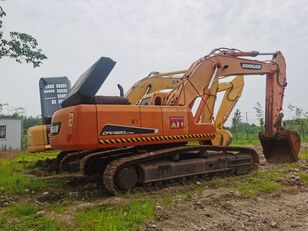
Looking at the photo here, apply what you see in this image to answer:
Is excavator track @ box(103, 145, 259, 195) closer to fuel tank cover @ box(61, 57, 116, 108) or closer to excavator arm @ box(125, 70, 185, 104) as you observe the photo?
fuel tank cover @ box(61, 57, 116, 108)

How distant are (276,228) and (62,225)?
2705 millimetres

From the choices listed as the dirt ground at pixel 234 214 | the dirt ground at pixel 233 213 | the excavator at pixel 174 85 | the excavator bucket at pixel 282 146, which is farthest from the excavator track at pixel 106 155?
the excavator bucket at pixel 282 146

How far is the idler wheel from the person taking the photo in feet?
22.1

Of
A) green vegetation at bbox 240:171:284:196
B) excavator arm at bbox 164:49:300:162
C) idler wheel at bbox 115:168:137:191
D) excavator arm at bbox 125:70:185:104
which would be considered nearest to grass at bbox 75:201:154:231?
idler wheel at bbox 115:168:137:191

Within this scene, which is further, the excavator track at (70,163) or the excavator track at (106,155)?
the excavator track at (70,163)

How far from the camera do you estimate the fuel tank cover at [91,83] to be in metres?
7.01

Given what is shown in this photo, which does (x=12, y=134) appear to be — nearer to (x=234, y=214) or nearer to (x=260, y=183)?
(x=260, y=183)

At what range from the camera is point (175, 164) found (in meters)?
7.46

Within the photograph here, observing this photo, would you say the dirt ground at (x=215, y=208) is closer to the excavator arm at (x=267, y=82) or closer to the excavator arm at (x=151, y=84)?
the excavator arm at (x=267, y=82)

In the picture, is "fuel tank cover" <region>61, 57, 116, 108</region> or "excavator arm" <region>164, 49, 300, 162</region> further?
"excavator arm" <region>164, 49, 300, 162</region>

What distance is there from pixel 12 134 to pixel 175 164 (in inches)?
994

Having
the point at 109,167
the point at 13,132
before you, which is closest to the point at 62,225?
the point at 109,167

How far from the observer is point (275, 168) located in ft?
31.6

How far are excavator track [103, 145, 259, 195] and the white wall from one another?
24.1 metres
